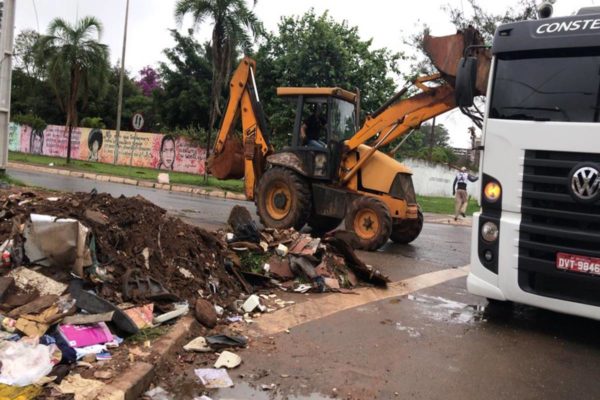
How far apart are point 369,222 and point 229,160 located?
3762mm

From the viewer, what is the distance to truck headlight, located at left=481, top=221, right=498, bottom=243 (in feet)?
17.3

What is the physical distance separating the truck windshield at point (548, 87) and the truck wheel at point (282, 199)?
541 centimetres

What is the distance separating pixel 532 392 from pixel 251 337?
2318mm

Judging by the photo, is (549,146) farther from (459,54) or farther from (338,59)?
(338,59)

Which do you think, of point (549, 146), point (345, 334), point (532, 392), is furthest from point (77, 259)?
point (549, 146)

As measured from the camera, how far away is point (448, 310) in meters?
6.18

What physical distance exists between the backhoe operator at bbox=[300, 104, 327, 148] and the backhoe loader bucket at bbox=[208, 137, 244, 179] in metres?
1.90

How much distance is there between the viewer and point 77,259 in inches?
186

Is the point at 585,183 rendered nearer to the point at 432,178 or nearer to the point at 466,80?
the point at 466,80

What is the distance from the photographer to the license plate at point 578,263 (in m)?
4.67

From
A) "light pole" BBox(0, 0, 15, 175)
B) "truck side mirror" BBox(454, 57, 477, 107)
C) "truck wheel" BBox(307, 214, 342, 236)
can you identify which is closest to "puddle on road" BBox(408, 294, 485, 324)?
"truck side mirror" BBox(454, 57, 477, 107)

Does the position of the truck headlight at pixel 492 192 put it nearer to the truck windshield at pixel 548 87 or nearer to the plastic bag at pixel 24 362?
the truck windshield at pixel 548 87

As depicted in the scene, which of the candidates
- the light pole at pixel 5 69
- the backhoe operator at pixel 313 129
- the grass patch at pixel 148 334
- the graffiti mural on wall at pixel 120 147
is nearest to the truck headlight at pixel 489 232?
the grass patch at pixel 148 334

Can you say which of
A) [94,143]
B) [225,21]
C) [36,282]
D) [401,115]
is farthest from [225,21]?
[36,282]
